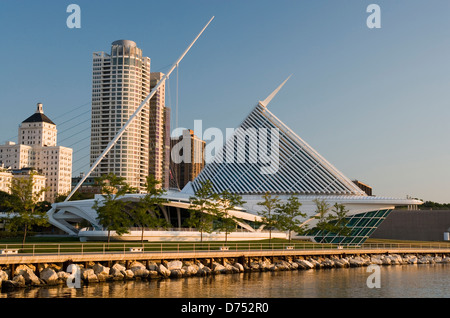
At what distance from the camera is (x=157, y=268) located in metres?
38.0

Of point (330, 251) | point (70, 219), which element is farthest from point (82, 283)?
point (70, 219)

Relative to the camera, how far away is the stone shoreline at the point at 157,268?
3156cm

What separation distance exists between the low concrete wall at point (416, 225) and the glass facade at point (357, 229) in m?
30.0

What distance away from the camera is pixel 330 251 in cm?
5350

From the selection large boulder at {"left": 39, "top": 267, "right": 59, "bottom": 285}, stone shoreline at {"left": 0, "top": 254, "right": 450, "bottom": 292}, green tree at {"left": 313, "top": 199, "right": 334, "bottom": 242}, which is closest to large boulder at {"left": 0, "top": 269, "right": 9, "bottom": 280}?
stone shoreline at {"left": 0, "top": 254, "right": 450, "bottom": 292}

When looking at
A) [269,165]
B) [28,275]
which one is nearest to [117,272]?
[28,275]

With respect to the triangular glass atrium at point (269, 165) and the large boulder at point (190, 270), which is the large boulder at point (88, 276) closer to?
the large boulder at point (190, 270)

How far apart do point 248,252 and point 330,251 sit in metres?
11.7

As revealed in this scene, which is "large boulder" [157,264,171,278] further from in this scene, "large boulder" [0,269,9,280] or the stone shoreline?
"large boulder" [0,269,9,280]

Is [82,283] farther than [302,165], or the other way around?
[302,165]

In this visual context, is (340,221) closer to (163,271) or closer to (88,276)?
(163,271)

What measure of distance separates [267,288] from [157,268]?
339 inches
